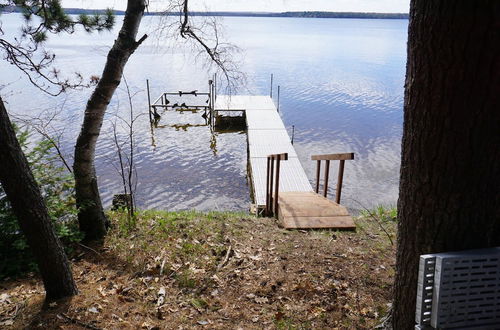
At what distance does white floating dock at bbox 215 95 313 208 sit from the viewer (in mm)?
13609

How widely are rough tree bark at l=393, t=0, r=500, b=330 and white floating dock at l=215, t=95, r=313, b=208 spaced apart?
8.09 meters

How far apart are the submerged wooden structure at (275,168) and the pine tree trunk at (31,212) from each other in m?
3.70

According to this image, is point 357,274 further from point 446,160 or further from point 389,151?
point 389,151

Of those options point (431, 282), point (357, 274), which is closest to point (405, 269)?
point (431, 282)

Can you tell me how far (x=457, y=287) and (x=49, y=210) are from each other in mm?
5128

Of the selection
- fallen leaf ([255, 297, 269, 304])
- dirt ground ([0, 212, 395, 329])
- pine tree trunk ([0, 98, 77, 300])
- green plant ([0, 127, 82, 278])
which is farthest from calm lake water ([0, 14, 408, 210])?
fallen leaf ([255, 297, 269, 304])

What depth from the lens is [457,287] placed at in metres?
1.89

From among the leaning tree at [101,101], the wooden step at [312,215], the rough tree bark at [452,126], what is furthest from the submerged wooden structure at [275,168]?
the rough tree bark at [452,126]

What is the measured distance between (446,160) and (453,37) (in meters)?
0.62

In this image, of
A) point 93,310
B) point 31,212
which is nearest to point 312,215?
point 93,310

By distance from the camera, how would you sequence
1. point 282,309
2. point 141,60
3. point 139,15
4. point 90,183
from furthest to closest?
point 141,60
point 90,183
point 139,15
point 282,309

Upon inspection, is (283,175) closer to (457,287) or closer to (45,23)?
(45,23)

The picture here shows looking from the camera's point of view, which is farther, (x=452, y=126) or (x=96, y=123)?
(x=96, y=123)

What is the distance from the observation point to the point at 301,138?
22938 millimetres
